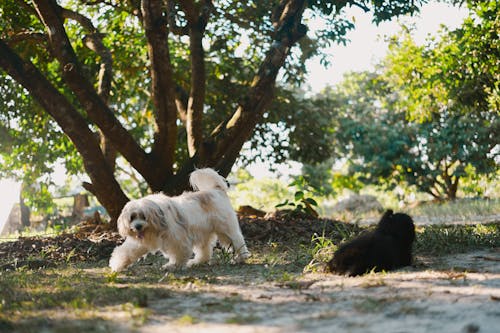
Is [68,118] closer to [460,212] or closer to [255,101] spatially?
[255,101]

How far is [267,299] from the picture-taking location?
14.1ft

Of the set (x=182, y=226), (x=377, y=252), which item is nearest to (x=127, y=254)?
(x=182, y=226)

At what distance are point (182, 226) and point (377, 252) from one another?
2.20 m

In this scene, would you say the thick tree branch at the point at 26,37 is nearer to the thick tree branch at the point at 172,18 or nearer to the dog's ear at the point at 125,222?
the thick tree branch at the point at 172,18

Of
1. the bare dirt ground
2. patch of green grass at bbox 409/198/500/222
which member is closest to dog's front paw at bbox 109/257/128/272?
the bare dirt ground

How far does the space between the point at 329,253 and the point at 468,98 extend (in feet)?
24.5

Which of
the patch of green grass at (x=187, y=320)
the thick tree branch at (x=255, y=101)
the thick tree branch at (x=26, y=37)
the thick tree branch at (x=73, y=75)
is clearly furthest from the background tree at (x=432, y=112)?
the patch of green grass at (x=187, y=320)

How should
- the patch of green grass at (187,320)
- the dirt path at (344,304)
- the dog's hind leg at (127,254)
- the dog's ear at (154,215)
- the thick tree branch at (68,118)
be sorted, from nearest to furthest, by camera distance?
the dirt path at (344,304) < the patch of green grass at (187,320) < the dog's ear at (154,215) < the dog's hind leg at (127,254) < the thick tree branch at (68,118)

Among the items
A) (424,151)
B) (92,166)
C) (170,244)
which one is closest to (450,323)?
(170,244)

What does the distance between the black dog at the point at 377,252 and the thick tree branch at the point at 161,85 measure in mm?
4955

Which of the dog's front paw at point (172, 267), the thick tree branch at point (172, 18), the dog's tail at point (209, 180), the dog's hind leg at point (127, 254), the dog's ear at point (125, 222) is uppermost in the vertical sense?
the thick tree branch at point (172, 18)

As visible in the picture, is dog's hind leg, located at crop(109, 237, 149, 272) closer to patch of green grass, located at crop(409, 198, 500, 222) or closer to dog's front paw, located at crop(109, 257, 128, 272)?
dog's front paw, located at crop(109, 257, 128, 272)

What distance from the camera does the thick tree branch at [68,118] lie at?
28.9 feet

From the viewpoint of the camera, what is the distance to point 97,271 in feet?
21.4
